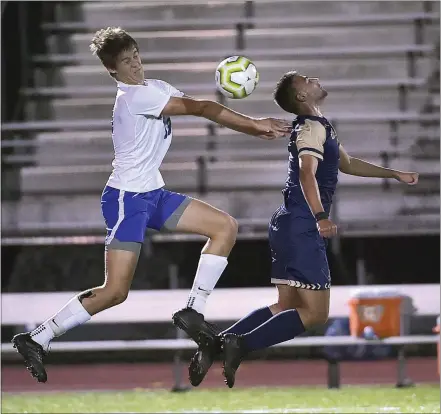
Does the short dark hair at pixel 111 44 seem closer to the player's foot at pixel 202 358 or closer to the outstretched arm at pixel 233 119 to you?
the outstretched arm at pixel 233 119

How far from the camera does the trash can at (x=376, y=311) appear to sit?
8.36 m

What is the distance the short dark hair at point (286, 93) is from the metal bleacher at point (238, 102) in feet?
13.7

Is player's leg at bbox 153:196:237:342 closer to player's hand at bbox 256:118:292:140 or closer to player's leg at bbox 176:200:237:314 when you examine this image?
player's leg at bbox 176:200:237:314

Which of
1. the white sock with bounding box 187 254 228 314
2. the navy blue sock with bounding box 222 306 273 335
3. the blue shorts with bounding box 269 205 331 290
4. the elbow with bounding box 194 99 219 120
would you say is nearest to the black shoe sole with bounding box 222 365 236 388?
the white sock with bounding box 187 254 228 314

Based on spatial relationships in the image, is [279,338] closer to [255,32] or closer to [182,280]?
[182,280]

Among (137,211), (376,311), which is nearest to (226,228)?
(137,211)

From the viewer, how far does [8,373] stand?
9.22 meters

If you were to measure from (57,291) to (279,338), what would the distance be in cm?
447

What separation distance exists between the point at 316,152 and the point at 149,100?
0.75 metres

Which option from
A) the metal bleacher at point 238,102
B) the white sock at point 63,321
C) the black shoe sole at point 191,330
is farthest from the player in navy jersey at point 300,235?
the metal bleacher at point 238,102

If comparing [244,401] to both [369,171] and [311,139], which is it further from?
[311,139]

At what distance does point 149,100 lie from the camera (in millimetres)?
4672

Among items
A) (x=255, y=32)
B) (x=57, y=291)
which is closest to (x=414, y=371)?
(x=57, y=291)

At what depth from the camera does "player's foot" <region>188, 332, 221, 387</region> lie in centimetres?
479
